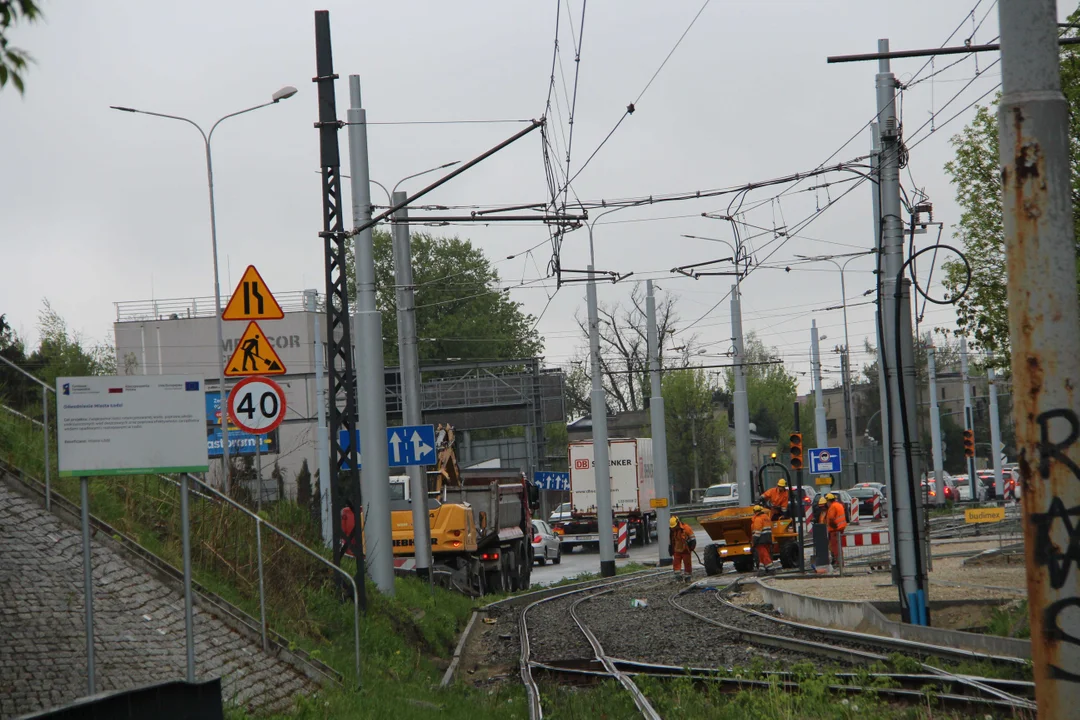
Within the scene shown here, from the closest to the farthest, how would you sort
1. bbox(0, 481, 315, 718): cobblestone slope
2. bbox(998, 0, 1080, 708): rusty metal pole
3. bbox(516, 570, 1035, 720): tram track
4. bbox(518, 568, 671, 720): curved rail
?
1. bbox(998, 0, 1080, 708): rusty metal pole
2. bbox(0, 481, 315, 718): cobblestone slope
3. bbox(516, 570, 1035, 720): tram track
4. bbox(518, 568, 671, 720): curved rail

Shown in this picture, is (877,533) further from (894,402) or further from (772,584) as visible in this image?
(894,402)

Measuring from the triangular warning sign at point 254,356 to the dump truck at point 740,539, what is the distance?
17859mm

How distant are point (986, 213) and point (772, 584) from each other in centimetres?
824

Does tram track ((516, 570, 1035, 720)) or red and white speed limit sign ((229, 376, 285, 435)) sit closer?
tram track ((516, 570, 1035, 720))

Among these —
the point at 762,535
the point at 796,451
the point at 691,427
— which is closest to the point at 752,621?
the point at 762,535

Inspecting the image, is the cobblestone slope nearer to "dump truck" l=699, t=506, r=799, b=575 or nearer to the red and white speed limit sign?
the red and white speed limit sign

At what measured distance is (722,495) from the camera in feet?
221

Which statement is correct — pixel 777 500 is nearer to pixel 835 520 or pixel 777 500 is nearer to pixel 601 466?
pixel 835 520

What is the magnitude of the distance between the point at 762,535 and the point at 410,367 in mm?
10591

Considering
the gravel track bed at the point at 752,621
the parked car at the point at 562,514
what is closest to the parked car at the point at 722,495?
the parked car at the point at 562,514

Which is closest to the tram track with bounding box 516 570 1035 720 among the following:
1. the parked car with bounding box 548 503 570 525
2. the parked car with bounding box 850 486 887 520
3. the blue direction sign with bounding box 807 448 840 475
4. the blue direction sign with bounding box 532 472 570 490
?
the blue direction sign with bounding box 807 448 840 475

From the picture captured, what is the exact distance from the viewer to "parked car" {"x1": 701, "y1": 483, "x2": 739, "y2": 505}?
65.4m

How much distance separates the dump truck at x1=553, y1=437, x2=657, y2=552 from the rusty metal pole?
44948mm

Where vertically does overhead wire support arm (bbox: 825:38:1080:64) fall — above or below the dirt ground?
above
